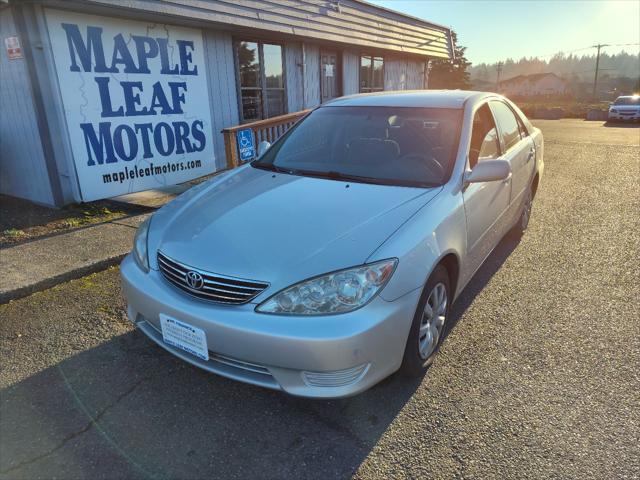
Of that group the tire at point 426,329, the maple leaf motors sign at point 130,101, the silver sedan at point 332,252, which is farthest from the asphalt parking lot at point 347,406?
the maple leaf motors sign at point 130,101

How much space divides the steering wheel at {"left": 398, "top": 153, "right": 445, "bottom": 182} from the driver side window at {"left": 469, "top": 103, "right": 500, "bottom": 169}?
29cm

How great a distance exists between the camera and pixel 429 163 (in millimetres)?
3164

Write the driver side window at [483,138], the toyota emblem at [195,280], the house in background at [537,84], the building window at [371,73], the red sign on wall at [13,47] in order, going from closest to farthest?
the toyota emblem at [195,280] < the driver side window at [483,138] < the red sign on wall at [13,47] < the building window at [371,73] < the house in background at [537,84]

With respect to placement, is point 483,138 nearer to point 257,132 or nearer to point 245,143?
point 245,143

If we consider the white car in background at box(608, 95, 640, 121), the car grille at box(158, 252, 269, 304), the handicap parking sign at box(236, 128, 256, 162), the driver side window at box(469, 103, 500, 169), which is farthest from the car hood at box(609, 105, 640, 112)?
the car grille at box(158, 252, 269, 304)

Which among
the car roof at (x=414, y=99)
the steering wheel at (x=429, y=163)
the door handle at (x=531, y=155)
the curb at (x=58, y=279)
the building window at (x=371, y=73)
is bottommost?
the curb at (x=58, y=279)

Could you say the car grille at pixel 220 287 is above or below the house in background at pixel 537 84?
above

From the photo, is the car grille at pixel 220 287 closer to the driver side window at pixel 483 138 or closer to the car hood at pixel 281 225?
the car hood at pixel 281 225

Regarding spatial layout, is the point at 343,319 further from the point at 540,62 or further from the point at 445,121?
the point at 540,62

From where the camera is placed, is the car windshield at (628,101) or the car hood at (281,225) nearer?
the car hood at (281,225)

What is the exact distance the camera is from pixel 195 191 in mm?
3350

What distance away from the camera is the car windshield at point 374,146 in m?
3.15

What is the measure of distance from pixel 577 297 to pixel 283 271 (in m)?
2.77

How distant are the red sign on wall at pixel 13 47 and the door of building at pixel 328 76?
6189mm
